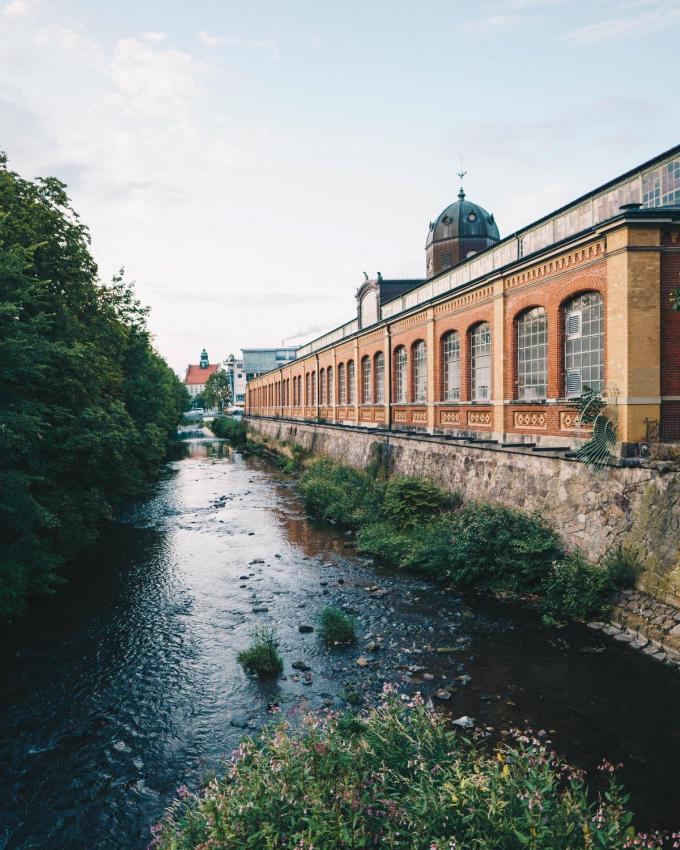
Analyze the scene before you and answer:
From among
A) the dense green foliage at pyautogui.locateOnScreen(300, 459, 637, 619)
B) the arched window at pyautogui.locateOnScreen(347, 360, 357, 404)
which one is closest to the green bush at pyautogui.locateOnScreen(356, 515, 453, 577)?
the dense green foliage at pyautogui.locateOnScreen(300, 459, 637, 619)

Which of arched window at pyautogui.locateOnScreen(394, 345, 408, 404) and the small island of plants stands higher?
arched window at pyautogui.locateOnScreen(394, 345, 408, 404)

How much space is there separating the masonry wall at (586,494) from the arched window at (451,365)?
162cm

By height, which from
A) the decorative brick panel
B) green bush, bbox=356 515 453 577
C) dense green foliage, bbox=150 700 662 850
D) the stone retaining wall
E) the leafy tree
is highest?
the leafy tree

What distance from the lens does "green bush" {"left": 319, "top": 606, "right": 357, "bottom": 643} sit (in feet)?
28.2

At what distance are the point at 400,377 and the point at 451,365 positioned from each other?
4205mm

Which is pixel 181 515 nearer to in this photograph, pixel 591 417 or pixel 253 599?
pixel 253 599

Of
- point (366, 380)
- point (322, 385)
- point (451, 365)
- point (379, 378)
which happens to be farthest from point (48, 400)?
point (322, 385)

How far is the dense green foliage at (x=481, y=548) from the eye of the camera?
8883 mm

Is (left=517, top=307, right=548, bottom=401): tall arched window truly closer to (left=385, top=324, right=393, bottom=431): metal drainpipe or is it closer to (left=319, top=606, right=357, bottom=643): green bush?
(left=319, top=606, right=357, bottom=643): green bush

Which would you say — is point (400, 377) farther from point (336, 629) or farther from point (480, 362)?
point (336, 629)

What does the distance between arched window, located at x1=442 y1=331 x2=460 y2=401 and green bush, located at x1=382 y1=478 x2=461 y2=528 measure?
304 centimetres

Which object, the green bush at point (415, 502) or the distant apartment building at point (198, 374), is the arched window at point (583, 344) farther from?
the distant apartment building at point (198, 374)

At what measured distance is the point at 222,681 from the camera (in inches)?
297

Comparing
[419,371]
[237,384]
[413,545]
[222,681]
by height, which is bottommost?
[222,681]
